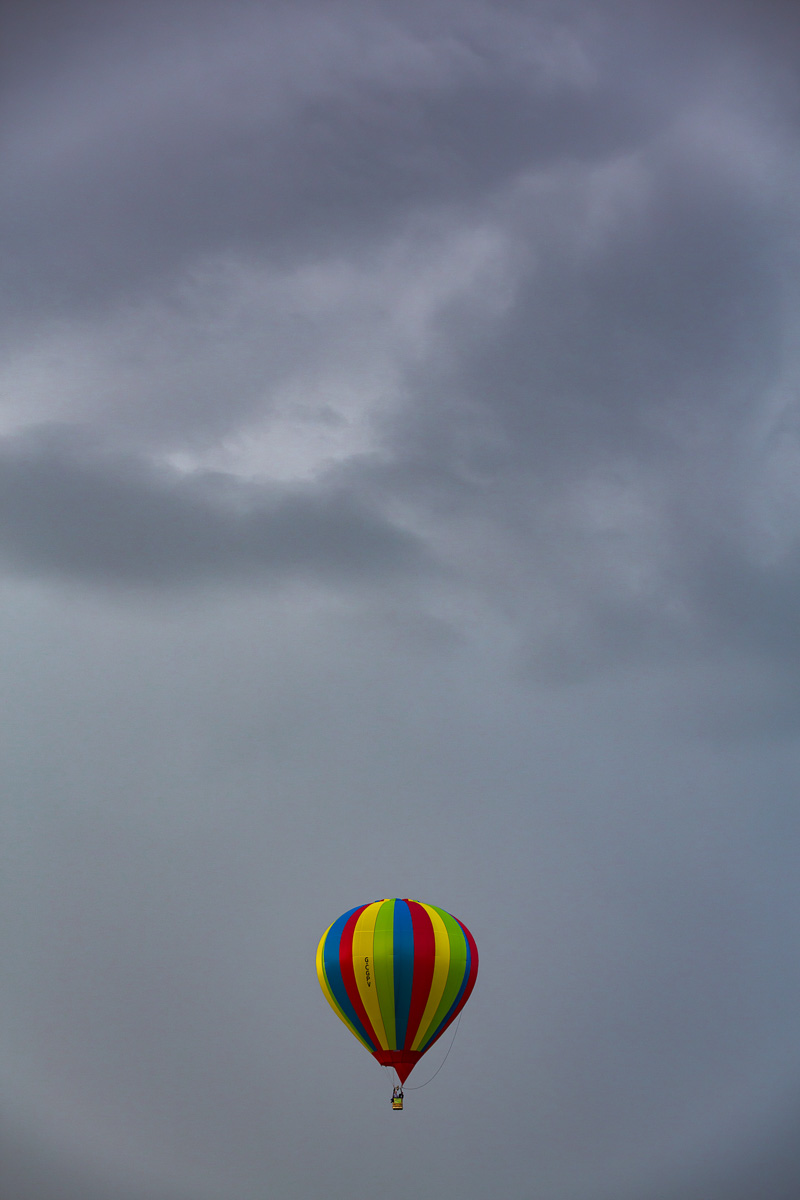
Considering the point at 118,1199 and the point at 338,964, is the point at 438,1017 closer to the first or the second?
the point at 338,964

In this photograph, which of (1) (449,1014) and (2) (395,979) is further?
(1) (449,1014)

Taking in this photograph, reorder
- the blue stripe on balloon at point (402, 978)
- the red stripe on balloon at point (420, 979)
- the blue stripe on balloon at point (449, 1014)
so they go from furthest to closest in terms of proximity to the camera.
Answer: the blue stripe on balloon at point (449, 1014)
the red stripe on balloon at point (420, 979)
the blue stripe on balloon at point (402, 978)

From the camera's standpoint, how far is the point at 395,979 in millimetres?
44312

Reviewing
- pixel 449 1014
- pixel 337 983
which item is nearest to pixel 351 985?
pixel 337 983

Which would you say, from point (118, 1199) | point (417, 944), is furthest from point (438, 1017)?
point (118, 1199)

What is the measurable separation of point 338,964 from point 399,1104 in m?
6.14

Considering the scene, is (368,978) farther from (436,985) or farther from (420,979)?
(436,985)

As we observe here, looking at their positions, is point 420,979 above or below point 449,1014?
above

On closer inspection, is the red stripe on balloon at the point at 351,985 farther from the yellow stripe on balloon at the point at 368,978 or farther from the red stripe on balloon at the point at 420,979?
the red stripe on balloon at the point at 420,979

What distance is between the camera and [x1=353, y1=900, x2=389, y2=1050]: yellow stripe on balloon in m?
44.3

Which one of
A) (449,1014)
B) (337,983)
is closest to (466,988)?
(449,1014)

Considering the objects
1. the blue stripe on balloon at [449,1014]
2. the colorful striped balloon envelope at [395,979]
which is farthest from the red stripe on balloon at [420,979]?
the blue stripe on balloon at [449,1014]

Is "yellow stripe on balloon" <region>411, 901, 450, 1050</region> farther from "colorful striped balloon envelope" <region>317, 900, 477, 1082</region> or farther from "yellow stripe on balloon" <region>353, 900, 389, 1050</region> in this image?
"yellow stripe on balloon" <region>353, 900, 389, 1050</region>

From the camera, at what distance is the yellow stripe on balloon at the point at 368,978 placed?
4431 cm
